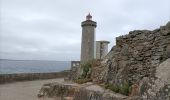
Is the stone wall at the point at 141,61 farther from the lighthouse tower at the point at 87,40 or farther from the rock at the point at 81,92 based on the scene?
the lighthouse tower at the point at 87,40

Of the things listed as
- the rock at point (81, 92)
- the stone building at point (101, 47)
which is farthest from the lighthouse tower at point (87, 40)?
the rock at point (81, 92)

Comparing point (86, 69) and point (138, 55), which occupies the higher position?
point (138, 55)

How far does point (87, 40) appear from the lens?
13.2m

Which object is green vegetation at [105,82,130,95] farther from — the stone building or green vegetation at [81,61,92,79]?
the stone building

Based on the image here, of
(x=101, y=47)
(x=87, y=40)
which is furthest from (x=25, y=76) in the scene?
(x=87, y=40)

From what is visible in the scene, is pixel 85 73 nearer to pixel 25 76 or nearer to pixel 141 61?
pixel 141 61

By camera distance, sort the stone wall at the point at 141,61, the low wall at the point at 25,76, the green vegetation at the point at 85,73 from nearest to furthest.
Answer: the stone wall at the point at 141,61 → the green vegetation at the point at 85,73 → the low wall at the point at 25,76

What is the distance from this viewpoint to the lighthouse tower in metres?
13.2

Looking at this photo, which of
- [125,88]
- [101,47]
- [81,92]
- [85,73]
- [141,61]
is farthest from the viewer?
[101,47]

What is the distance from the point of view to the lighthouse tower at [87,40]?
13204 mm

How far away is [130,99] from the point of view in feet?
20.1

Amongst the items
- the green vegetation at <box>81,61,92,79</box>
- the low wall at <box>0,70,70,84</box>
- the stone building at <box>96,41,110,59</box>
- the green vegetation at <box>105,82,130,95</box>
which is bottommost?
the green vegetation at <box>105,82,130,95</box>

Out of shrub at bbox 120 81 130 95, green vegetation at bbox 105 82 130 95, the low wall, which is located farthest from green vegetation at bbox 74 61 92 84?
the low wall

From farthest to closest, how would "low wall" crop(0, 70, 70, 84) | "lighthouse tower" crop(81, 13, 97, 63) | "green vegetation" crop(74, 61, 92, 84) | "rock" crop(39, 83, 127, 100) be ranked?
"low wall" crop(0, 70, 70, 84) < "lighthouse tower" crop(81, 13, 97, 63) < "green vegetation" crop(74, 61, 92, 84) < "rock" crop(39, 83, 127, 100)
